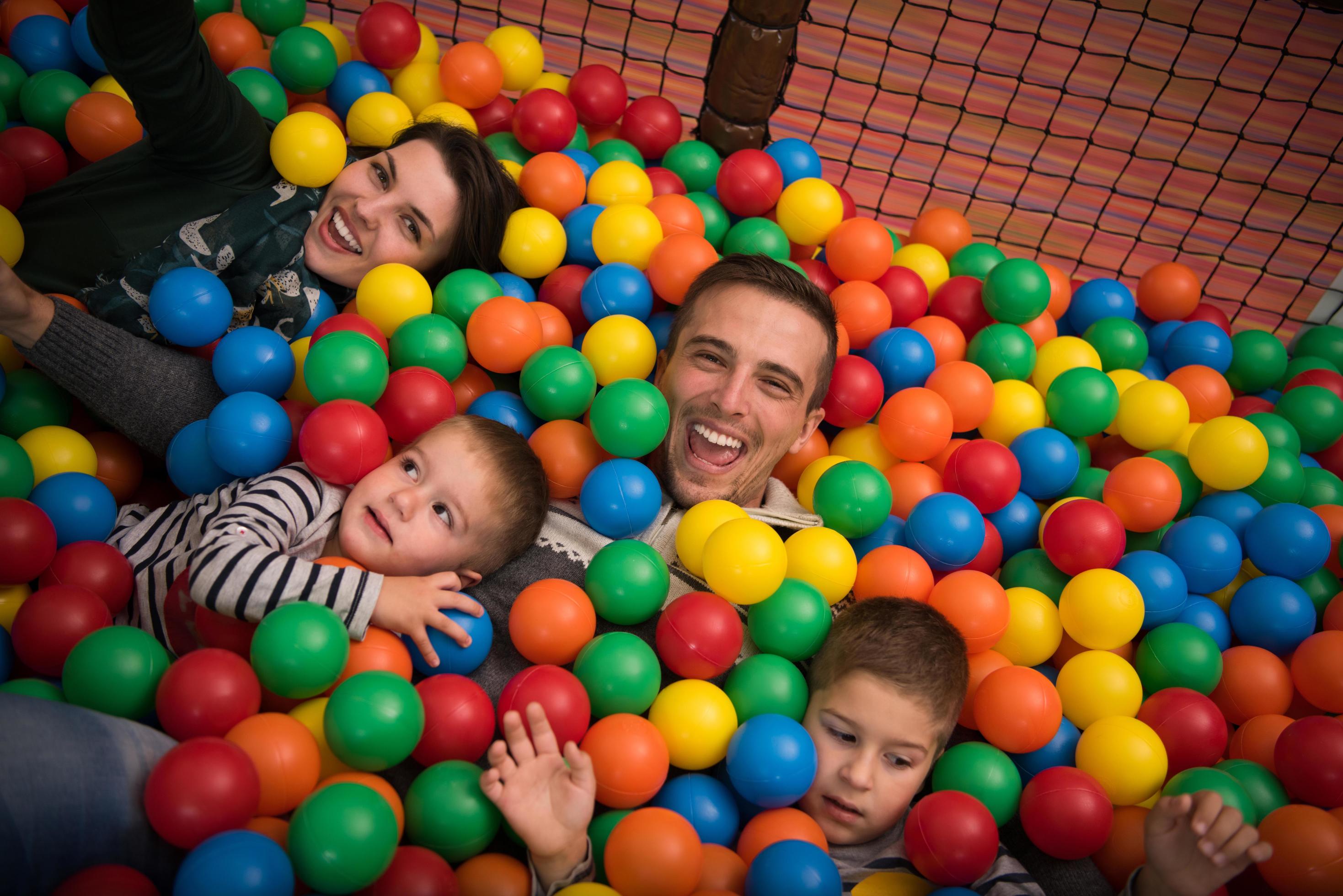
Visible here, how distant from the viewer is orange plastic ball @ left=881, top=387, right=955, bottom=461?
6.39 feet

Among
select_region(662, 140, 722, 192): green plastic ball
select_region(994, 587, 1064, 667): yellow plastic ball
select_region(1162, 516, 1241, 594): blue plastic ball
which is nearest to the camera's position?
select_region(994, 587, 1064, 667): yellow plastic ball

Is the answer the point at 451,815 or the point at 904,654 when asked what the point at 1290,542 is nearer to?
the point at 904,654

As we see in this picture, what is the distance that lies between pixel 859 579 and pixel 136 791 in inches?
46.9

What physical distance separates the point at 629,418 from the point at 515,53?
131 centimetres

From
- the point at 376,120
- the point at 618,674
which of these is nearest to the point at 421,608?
the point at 618,674

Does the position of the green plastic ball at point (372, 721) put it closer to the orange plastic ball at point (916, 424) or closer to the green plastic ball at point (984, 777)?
the green plastic ball at point (984, 777)

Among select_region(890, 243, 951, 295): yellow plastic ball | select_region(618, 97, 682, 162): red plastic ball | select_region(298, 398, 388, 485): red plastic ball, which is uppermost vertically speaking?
select_region(618, 97, 682, 162): red plastic ball

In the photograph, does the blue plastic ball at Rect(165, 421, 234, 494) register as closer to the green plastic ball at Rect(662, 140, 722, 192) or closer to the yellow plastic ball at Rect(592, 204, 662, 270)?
the yellow plastic ball at Rect(592, 204, 662, 270)

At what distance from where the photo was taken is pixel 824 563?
1697 millimetres

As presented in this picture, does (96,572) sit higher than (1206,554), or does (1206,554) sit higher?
(1206,554)

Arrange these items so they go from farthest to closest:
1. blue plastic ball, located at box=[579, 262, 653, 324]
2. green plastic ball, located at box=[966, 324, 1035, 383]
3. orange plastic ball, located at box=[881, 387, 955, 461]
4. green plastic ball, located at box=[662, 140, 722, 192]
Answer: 1. green plastic ball, located at box=[662, 140, 722, 192]
2. green plastic ball, located at box=[966, 324, 1035, 383]
3. blue plastic ball, located at box=[579, 262, 653, 324]
4. orange plastic ball, located at box=[881, 387, 955, 461]

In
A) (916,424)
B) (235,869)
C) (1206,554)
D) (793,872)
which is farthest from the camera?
(916,424)

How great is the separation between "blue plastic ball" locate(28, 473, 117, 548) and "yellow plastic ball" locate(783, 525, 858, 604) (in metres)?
1.18

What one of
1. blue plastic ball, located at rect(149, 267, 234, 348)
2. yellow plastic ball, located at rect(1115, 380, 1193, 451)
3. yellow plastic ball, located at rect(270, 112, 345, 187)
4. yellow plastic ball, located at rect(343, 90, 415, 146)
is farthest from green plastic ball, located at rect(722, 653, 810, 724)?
yellow plastic ball, located at rect(343, 90, 415, 146)
